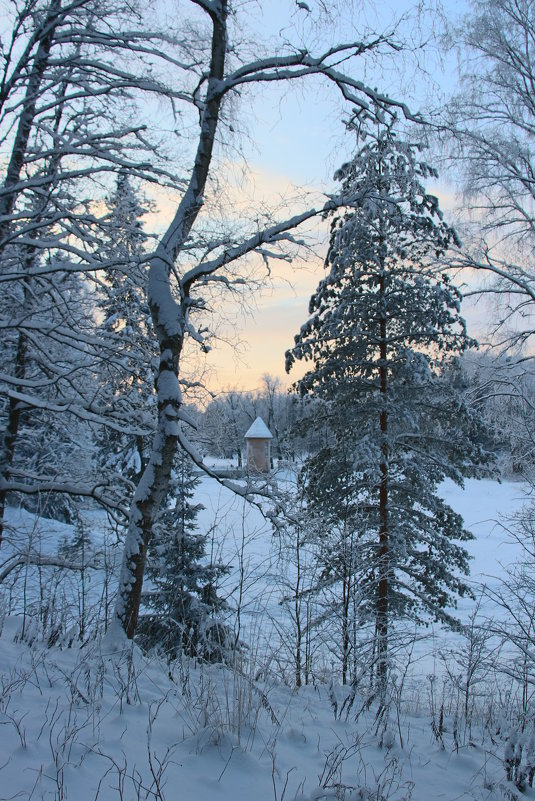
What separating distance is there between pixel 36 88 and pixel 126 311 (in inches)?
116

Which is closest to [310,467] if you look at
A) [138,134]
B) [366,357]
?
[366,357]

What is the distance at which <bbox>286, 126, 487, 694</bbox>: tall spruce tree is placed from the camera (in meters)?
9.85

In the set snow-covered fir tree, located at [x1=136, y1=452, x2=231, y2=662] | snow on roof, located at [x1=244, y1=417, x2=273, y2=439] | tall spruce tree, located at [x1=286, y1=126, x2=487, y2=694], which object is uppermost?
snow on roof, located at [x1=244, y1=417, x2=273, y2=439]

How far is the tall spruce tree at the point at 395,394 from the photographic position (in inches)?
388

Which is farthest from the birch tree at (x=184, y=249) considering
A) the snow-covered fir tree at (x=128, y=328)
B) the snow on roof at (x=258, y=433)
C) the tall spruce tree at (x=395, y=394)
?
the snow on roof at (x=258, y=433)

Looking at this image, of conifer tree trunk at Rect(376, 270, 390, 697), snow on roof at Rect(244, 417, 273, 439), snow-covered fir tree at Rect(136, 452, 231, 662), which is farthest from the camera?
snow on roof at Rect(244, 417, 273, 439)

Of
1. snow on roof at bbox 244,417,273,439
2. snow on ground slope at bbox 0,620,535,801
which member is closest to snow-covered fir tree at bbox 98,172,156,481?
snow on ground slope at bbox 0,620,535,801

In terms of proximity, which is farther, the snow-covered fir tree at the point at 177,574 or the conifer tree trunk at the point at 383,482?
the snow-covered fir tree at the point at 177,574

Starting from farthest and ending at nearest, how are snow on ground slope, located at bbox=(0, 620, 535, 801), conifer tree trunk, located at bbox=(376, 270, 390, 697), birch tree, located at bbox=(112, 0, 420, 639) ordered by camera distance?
conifer tree trunk, located at bbox=(376, 270, 390, 697) < birch tree, located at bbox=(112, 0, 420, 639) < snow on ground slope, located at bbox=(0, 620, 535, 801)

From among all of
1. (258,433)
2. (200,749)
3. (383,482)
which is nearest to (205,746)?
(200,749)

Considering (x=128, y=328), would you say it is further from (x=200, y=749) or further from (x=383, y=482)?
(x=200, y=749)

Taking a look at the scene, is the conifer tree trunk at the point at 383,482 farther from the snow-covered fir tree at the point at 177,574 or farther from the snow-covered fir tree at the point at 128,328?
the snow-covered fir tree at the point at 128,328

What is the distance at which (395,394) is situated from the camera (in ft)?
33.6

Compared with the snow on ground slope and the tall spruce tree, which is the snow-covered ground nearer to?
the snow on ground slope
